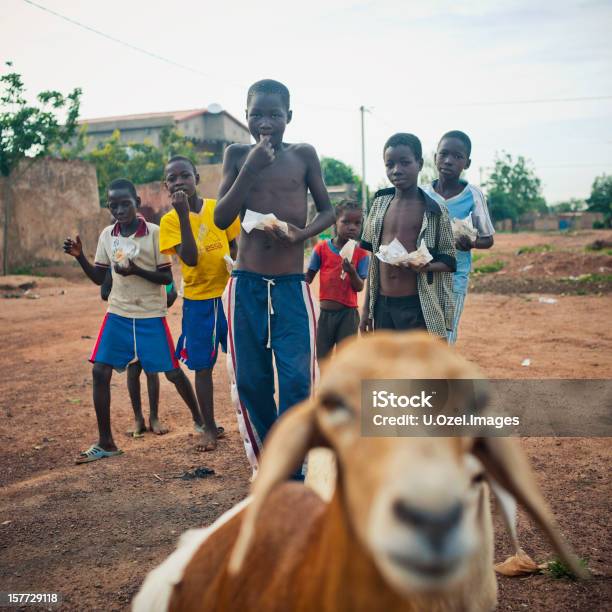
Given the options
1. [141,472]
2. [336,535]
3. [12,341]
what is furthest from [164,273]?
[12,341]

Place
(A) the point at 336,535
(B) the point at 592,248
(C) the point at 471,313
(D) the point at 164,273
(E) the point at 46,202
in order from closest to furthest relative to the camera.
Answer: (A) the point at 336,535
(D) the point at 164,273
(C) the point at 471,313
(E) the point at 46,202
(B) the point at 592,248

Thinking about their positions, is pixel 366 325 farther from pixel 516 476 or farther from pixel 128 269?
pixel 516 476

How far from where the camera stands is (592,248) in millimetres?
20375

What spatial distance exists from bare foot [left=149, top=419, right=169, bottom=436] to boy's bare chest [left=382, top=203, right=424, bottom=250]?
2335mm

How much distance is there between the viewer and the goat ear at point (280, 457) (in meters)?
1.11

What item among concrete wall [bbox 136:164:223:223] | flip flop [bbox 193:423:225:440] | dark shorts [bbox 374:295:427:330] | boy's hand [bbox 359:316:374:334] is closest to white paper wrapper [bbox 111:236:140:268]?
flip flop [bbox 193:423:225:440]

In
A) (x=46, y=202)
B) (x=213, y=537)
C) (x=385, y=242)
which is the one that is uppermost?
(x=46, y=202)

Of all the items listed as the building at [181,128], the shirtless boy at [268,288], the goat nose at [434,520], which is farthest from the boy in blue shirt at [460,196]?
the building at [181,128]

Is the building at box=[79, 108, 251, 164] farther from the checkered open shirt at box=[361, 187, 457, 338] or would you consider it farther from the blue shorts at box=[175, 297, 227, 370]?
the checkered open shirt at box=[361, 187, 457, 338]

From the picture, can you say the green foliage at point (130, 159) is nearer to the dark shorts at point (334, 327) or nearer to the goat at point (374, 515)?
the dark shorts at point (334, 327)

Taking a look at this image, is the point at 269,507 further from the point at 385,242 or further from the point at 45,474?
the point at 45,474

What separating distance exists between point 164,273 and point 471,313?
7.44 metres

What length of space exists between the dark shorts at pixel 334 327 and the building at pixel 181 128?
1223 inches

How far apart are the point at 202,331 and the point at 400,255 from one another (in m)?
1.69
